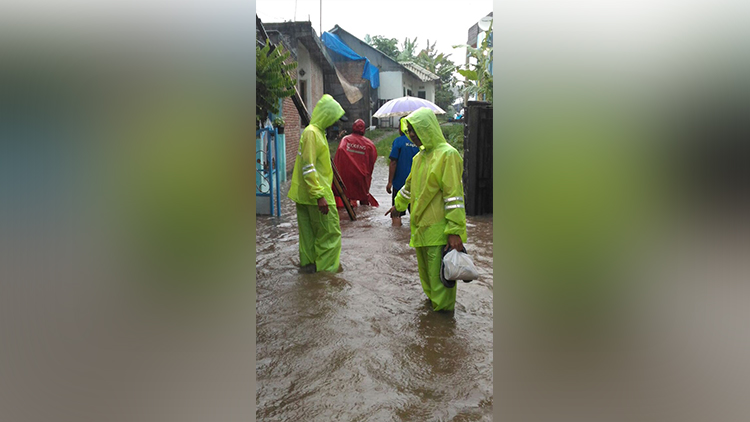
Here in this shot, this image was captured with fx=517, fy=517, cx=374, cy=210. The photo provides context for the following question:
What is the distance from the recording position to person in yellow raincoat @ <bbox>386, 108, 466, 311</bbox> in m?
3.81

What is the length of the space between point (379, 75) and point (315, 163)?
76.2 ft

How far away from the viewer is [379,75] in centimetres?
2728

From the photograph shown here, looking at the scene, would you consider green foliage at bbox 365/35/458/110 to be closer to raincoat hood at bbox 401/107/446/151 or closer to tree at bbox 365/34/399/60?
tree at bbox 365/34/399/60

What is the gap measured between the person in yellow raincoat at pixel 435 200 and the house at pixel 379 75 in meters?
21.0

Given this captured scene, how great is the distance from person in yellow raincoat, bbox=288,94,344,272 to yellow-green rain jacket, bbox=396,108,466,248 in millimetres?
1196

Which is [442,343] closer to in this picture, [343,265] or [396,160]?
[343,265]

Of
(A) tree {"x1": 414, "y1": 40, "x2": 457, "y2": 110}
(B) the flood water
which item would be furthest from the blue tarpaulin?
(B) the flood water

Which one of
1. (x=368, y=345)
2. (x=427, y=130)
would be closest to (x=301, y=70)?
(x=427, y=130)

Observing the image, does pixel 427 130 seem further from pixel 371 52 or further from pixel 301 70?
pixel 371 52
